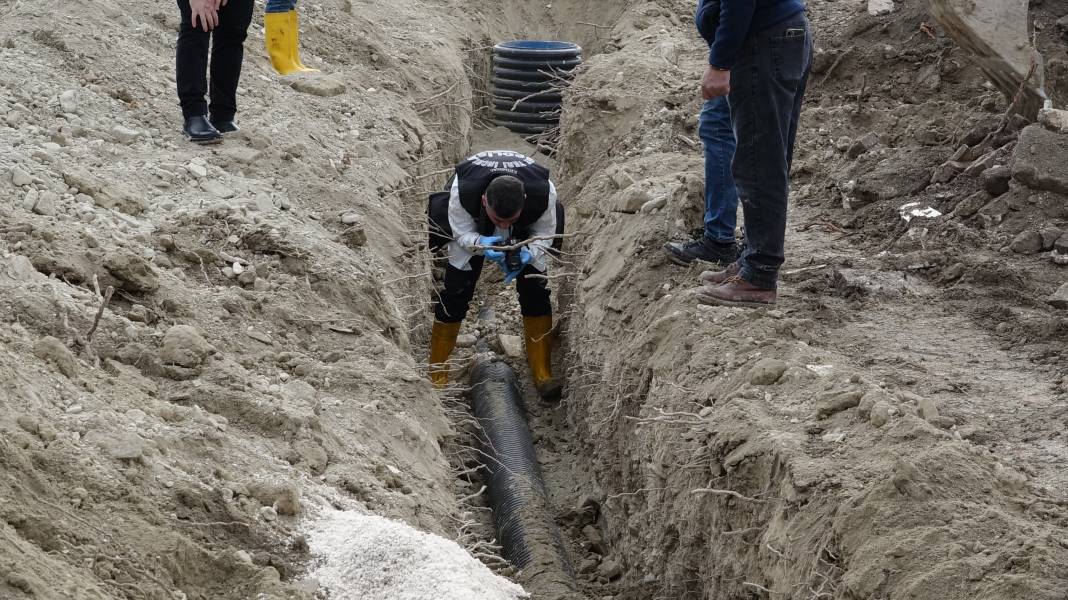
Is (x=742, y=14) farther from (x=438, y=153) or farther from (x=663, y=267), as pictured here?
(x=438, y=153)

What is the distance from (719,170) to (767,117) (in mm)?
747

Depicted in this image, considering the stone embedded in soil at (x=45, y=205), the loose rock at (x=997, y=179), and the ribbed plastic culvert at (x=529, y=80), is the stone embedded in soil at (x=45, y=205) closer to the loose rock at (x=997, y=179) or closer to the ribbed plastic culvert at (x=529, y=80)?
the loose rock at (x=997, y=179)

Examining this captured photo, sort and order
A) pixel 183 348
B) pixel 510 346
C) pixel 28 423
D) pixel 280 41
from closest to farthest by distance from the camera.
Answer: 1. pixel 28 423
2. pixel 183 348
3. pixel 510 346
4. pixel 280 41

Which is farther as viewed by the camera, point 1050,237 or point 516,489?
point 516,489

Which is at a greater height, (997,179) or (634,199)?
(997,179)

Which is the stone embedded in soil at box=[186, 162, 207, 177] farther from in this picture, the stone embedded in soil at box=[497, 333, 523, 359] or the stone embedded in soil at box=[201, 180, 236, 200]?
the stone embedded in soil at box=[497, 333, 523, 359]

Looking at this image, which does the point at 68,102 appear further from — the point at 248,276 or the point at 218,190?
the point at 248,276

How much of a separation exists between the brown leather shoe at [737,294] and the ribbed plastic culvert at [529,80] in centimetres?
535

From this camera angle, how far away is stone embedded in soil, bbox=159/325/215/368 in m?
3.89

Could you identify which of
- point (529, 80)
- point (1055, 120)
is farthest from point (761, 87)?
point (529, 80)

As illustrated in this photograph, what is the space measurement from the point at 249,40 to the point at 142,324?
4.11 m

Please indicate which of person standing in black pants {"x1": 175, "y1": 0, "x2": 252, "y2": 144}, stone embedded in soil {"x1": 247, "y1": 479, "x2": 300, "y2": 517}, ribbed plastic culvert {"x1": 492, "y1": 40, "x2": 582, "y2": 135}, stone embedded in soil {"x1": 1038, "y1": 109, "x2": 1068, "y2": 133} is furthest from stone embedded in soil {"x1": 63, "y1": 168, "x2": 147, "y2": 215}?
ribbed plastic culvert {"x1": 492, "y1": 40, "x2": 582, "y2": 135}

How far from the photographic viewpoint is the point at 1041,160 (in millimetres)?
5031

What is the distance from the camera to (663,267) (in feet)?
18.0
